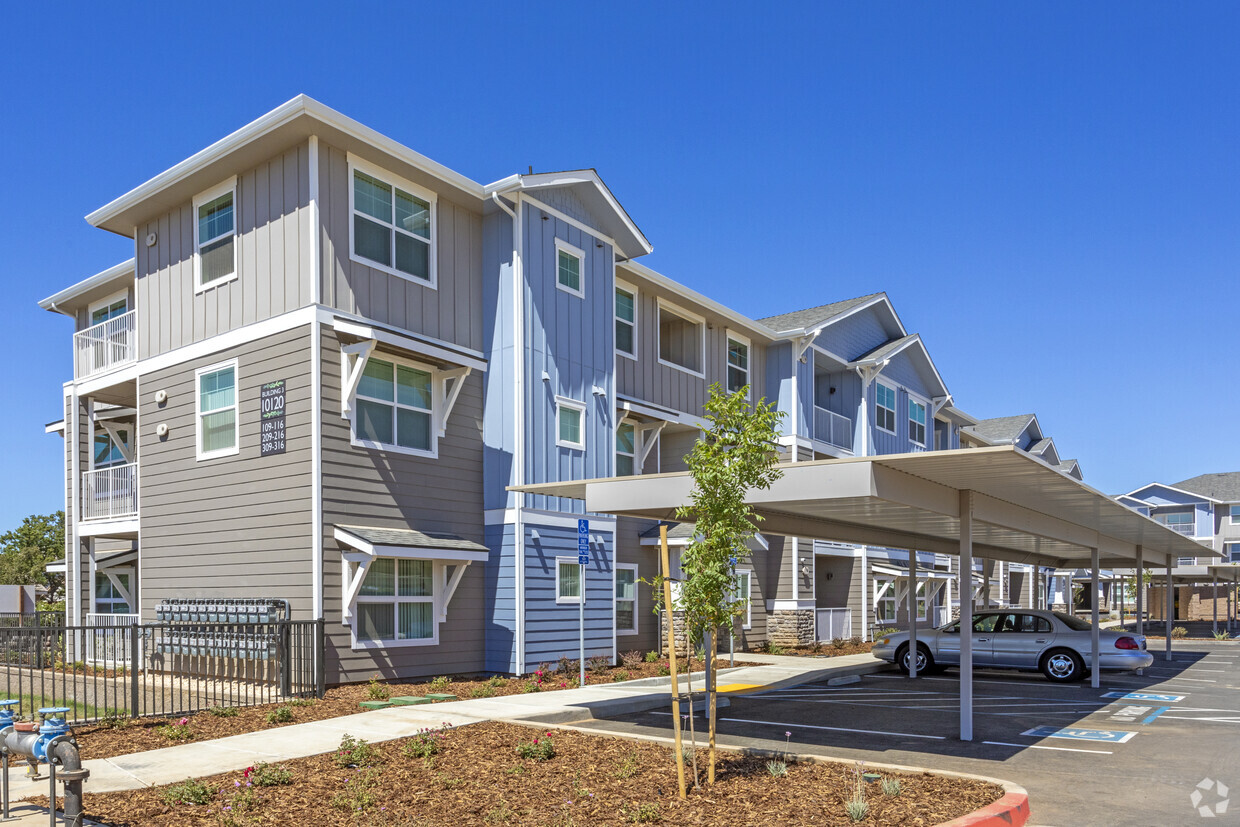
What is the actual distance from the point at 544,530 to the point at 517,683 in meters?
3.00

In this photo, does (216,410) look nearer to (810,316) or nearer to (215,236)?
(215,236)

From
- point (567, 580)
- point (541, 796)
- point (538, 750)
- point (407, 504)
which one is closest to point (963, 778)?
point (541, 796)

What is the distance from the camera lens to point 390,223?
55.7 ft

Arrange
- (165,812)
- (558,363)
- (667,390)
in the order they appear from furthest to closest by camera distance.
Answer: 1. (667,390)
2. (558,363)
3. (165,812)

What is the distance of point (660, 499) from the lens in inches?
461

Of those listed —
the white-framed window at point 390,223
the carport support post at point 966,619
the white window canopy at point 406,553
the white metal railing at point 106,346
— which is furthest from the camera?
the white metal railing at point 106,346

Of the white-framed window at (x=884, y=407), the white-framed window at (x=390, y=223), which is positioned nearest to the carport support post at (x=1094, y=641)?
the white-framed window at (x=390, y=223)

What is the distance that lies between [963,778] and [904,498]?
117 inches

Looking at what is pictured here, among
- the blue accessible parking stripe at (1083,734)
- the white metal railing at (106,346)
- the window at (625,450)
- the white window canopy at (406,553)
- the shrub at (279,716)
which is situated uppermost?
the white metal railing at (106,346)

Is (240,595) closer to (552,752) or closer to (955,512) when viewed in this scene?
(552,752)

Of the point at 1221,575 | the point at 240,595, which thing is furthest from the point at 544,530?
the point at 1221,575

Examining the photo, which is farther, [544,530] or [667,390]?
[667,390]

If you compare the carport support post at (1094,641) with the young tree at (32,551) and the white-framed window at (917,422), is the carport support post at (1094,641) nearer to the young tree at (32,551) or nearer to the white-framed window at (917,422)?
the white-framed window at (917,422)

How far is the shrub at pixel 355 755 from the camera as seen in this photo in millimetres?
9719
